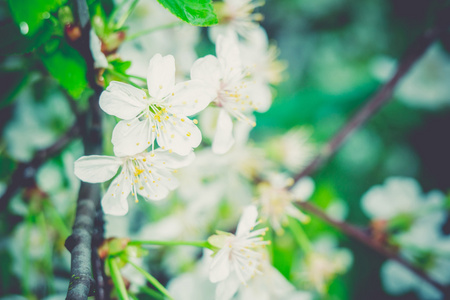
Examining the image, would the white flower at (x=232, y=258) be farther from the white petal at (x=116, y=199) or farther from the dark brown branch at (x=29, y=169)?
the dark brown branch at (x=29, y=169)

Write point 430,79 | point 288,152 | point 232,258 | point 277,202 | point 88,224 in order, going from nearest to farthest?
point 88,224 → point 232,258 → point 277,202 → point 288,152 → point 430,79

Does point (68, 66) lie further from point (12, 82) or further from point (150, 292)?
point (150, 292)

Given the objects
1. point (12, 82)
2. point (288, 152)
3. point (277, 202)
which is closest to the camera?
point (12, 82)

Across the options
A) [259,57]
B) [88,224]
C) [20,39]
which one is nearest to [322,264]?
[259,57]

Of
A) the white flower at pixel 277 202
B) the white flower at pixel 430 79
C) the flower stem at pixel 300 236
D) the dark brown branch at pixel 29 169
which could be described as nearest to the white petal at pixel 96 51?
the dark brown branch at pixel 29 169

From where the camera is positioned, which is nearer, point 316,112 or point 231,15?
point 231,15

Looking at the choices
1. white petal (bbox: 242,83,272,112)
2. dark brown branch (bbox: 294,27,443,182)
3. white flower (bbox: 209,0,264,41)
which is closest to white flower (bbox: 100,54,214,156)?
white petal (bbox: 242,83,272,112)
